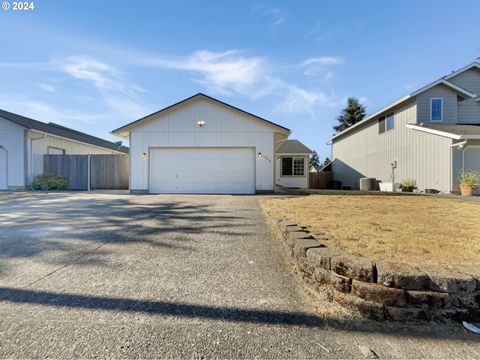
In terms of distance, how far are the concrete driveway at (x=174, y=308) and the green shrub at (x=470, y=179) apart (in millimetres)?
11985

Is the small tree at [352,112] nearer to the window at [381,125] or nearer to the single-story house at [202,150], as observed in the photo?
the window at [381,125]

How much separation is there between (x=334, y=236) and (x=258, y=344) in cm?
240

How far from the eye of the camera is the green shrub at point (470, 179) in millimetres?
11305

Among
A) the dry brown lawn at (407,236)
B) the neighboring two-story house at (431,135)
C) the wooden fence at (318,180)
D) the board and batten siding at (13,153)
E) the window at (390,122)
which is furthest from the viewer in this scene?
the wooden fence at (318,180)

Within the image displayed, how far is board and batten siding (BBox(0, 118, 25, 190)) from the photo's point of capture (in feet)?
47.3

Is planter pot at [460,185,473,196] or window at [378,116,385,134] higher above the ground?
window at [378,116,385,134]

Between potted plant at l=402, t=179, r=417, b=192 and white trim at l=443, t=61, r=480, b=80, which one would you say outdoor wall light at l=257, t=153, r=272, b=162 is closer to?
potted plant at l=402, t=179, r=417, b=192

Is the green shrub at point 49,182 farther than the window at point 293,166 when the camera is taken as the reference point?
No

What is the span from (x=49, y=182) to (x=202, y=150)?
9194 mm

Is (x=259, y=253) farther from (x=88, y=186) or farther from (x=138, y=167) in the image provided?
(x=88, y=186)

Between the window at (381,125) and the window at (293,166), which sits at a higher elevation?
the window at (381,125)

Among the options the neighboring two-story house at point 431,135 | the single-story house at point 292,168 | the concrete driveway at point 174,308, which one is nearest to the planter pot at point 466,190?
the neighboring two-story house at point 431,135

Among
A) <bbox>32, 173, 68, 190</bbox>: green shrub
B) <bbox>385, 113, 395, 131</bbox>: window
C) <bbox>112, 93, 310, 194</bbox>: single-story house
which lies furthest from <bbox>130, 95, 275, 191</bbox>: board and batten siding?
<bbox>385, 113, 395, 131</bbox>: window

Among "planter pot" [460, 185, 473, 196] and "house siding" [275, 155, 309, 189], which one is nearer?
"planter pot" [460, 185, 473, 196]
